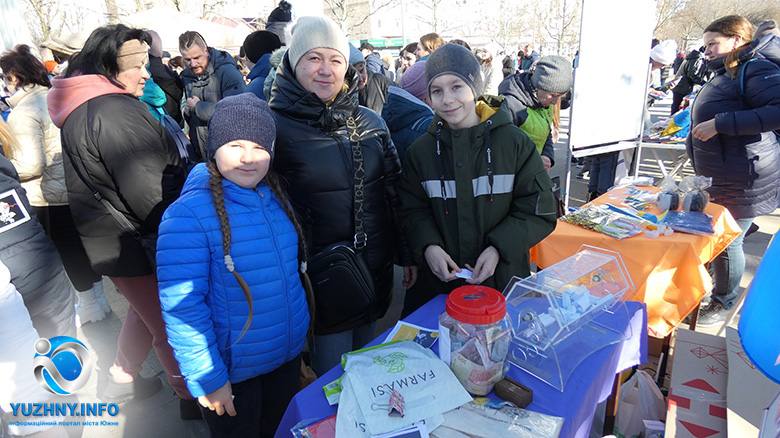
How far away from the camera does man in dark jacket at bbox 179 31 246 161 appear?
3836 millimetres

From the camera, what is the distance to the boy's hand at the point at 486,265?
5.37ft

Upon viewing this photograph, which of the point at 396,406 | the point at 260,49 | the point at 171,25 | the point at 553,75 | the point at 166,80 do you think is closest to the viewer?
the point at 396,406

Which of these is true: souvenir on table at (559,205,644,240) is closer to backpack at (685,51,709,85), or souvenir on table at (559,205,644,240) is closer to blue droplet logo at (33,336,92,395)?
blue droplet logo at (33,336,92,395)

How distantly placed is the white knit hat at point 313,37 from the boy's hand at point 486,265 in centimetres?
102

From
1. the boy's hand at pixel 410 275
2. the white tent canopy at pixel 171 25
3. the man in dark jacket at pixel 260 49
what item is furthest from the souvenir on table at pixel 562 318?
the white tent canopy at pixel 171 25

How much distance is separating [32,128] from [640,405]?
12.9 ft

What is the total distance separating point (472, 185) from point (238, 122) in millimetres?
952

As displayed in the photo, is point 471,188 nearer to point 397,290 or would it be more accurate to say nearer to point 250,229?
point 250,229

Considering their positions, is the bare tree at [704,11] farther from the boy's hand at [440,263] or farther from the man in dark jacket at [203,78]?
the boy's hand at [440,263]

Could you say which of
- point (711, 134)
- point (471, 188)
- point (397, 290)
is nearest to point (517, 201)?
point (471, 188)

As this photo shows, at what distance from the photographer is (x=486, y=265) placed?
164 cm

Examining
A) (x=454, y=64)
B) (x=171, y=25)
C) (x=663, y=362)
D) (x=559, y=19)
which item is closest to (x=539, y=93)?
(x=454, y=64)

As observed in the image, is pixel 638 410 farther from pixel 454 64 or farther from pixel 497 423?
pixel 454 64

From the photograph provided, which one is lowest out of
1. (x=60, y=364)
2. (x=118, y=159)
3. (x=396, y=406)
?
(x=60, y=364)
